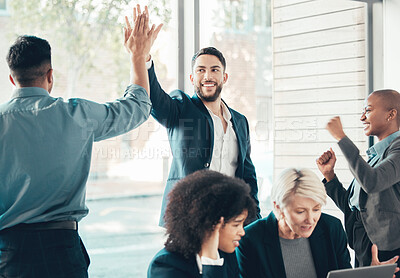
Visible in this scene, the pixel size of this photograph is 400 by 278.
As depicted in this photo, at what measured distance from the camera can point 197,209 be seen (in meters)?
1.66

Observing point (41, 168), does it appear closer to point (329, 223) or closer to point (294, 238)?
point (294, 238)

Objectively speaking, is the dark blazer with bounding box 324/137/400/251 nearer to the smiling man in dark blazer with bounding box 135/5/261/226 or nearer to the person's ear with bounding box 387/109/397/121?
the person's ear with bounding box 387/109/397/121

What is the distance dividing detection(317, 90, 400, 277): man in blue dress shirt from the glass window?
1125mm

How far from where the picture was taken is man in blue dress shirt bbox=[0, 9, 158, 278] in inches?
66.4

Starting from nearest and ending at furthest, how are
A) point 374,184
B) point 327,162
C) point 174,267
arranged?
point 174,267
point 374,184
point 327,162

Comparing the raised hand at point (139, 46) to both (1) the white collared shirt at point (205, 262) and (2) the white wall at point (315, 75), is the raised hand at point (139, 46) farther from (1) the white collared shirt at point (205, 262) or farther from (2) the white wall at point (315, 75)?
(2) the white wall at point (315, 75)

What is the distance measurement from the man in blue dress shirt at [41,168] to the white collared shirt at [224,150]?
2.63ft

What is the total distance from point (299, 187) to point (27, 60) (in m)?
1.16

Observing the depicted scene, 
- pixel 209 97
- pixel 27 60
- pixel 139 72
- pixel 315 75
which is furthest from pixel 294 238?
pixel 315 75

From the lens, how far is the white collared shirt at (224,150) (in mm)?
2484

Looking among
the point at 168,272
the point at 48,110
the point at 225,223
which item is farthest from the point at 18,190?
the point at 225,223

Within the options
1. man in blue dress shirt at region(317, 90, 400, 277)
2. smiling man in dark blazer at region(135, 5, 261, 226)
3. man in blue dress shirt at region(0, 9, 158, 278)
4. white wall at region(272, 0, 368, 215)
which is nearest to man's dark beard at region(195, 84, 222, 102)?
smiling man in dark blazer at region(135, 5, 261, 226)

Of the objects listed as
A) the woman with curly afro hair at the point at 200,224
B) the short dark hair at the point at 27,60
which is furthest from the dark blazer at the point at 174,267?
the short dark hair at the point at 27,60

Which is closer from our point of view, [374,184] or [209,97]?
[374,184]
